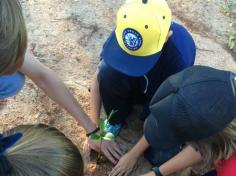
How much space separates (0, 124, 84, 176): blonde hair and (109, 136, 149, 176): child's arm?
45 centimetres

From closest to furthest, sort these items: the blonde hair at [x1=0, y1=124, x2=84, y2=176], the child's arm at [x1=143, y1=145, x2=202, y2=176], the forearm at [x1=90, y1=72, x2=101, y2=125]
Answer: the blonde hair at [x1=0, y1=124, x2=84, y2=176]
the child's arm at [x1=143, y1=145, x2=202, y2=176]
the forearm at [x1=90, y1=72, x2=101, y2=125]

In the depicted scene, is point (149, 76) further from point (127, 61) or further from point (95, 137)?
point (95, 137)

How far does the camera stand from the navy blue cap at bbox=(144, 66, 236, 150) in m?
1.44

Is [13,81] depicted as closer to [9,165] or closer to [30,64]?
[30,64]

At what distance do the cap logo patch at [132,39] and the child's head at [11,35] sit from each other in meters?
0.54

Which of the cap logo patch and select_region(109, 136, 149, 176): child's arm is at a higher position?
the cap logo patch

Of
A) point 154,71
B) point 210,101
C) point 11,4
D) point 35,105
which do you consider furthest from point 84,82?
point 11,4

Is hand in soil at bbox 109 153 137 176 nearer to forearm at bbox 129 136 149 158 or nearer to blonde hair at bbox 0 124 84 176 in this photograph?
forearm at bbox 129 136 149 158

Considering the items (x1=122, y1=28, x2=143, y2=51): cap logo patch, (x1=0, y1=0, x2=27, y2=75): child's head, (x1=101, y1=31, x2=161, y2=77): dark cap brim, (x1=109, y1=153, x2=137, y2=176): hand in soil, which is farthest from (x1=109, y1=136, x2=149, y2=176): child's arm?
(x1=0, y1=0, x2=27, y2=75): child's head

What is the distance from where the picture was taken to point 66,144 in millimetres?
1400

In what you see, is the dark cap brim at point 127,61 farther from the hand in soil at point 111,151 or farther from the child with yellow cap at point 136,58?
the hand in soil at point 111,151

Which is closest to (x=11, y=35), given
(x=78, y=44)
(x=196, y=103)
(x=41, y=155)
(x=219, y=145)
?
(x=41, y=155)

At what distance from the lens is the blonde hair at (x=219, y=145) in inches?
58.6

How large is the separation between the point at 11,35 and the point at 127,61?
2.22ft
